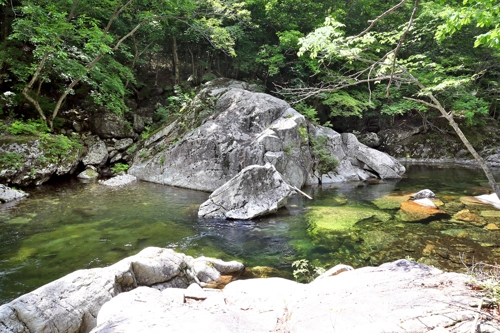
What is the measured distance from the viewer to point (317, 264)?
6.39m

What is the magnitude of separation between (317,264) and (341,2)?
70.5 feet

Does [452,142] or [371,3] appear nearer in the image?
Answer: [371,3]

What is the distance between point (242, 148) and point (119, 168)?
6892 mm

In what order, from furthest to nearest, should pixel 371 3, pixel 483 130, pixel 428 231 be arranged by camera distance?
1. pixel 483 130
2. pixel 371 3
3. pixel 428 231

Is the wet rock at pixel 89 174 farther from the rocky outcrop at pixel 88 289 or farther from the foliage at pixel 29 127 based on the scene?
the rocky outcrop at pixel 88 289

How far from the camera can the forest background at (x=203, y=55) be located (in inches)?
484

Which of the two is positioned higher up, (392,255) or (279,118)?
(279,118)

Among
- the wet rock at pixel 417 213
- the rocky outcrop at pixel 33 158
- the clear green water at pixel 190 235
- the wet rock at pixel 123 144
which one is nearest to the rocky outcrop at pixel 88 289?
the clear green water at pixel 190 235

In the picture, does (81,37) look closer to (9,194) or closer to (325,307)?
(9,194)

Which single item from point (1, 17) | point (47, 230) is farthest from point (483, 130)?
point (1, 17)

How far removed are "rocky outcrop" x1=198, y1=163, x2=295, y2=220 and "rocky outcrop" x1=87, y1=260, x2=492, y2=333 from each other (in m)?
5.22

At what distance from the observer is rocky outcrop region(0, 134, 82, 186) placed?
436 inches

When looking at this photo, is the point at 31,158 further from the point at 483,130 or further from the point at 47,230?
the point at 483,130

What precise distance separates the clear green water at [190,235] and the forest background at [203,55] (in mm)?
3978
